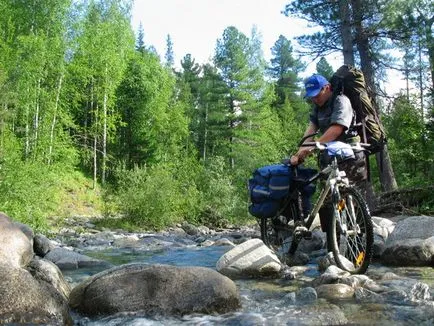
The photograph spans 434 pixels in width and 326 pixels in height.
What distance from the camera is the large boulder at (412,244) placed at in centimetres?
523

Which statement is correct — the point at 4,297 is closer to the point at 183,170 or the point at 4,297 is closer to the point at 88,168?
the point at 183,170

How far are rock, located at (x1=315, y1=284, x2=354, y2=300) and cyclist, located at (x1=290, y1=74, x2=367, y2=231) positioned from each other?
0.86 meters

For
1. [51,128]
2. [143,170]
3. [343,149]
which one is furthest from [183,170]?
[343,149]

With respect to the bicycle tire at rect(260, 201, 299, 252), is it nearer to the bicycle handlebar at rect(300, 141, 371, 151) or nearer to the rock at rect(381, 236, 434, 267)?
the bicycle handlebar at rect(300, 141, 371, 151)

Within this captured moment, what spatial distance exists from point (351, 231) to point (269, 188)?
113 cm

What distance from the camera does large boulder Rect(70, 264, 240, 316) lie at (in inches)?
140

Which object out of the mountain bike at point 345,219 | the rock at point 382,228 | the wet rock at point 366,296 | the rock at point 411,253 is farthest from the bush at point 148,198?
the wet rock at point 366,296

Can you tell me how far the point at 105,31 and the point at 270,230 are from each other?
24389 millimetres

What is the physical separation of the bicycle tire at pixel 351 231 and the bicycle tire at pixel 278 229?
769 millimetres

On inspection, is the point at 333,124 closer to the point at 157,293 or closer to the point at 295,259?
the point at 295,259

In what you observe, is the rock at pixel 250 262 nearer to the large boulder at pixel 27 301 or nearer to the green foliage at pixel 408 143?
the large boulder at pixel 27 301

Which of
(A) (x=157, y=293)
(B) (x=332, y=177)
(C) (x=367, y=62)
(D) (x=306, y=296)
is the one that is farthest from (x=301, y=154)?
(C) (x=367, y=62)

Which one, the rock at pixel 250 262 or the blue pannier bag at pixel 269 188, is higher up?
the blue pannier bag at pixel 269 188

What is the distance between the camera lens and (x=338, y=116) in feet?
14.9
